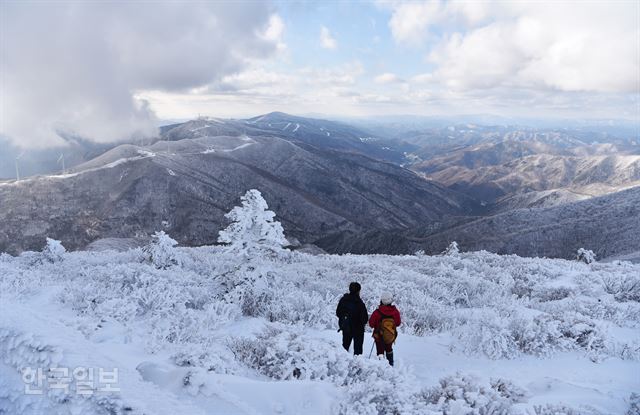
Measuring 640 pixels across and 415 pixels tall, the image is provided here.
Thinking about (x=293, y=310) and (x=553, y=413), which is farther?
Answer: (x=293, y=310)

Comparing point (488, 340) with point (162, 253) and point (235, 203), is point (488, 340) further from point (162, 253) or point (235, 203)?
point (235, 203)

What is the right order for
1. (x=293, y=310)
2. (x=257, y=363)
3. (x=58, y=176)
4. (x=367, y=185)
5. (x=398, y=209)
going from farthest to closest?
(x=367, y=185) < (x=398, y=209) < (x=58, y=176) < (x=293, y=310) < (x=257, y=363)

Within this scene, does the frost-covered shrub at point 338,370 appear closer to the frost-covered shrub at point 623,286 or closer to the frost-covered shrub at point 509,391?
the frost-covered shrub at point 509,391

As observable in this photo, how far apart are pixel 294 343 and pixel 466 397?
136 inches

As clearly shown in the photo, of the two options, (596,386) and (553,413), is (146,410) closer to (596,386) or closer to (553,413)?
(553,413)

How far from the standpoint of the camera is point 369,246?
273 ft

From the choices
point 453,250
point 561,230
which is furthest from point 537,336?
point 561,230

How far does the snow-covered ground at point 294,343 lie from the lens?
6.12 meters

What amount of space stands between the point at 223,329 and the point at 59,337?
13.7 feet

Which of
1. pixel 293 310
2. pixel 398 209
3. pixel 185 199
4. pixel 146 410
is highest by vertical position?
pixel 146 410

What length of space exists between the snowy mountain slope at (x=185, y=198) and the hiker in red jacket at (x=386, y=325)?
72.6m

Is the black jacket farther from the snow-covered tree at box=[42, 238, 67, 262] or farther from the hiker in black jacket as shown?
the snow-covered tree at box=[42, 238, 67, 262]

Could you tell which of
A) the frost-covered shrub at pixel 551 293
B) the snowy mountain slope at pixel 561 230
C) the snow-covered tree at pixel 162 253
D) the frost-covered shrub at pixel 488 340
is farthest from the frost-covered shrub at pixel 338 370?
the snowy mountain slope at pixel 561 230

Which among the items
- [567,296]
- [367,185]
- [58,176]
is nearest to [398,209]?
[367,185]
